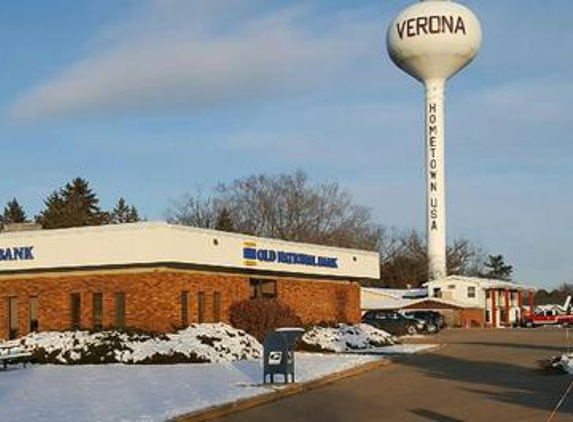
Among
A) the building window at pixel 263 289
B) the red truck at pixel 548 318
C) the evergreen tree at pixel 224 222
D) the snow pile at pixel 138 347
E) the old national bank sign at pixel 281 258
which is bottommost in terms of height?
the red truck at pixel 548 318

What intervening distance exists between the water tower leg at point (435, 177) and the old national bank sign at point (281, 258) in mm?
40000

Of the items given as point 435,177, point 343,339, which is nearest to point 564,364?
point 343,339

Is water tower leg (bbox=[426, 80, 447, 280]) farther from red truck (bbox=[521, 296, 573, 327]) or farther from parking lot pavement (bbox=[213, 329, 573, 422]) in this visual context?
parking lot pavement (bbox=[213, 329, 573, 422])

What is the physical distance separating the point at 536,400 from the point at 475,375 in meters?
6.82

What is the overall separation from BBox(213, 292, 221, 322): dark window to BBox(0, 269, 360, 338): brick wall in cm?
19

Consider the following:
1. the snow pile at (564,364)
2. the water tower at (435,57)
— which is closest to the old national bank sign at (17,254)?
the snow pile at (564,364)

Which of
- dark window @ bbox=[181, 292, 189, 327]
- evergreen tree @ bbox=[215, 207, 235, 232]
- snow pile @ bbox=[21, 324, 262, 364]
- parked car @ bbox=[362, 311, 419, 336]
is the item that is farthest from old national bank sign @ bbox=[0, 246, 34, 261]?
evergreen tree @ bbox=[215, 207, 235, 232]

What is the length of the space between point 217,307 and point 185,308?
7.71ft

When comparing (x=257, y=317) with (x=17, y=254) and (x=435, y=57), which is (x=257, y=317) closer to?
(x=17, y=254)

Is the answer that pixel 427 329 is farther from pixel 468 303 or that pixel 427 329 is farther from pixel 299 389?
pixel 299 389

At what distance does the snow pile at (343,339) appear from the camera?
3900 centimetres

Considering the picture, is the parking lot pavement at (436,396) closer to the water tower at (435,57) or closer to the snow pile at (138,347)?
the snow pile at (138,347)

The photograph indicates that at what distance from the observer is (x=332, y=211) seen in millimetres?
100125

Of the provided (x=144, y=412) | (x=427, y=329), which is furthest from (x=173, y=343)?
(x=427, y=329)
